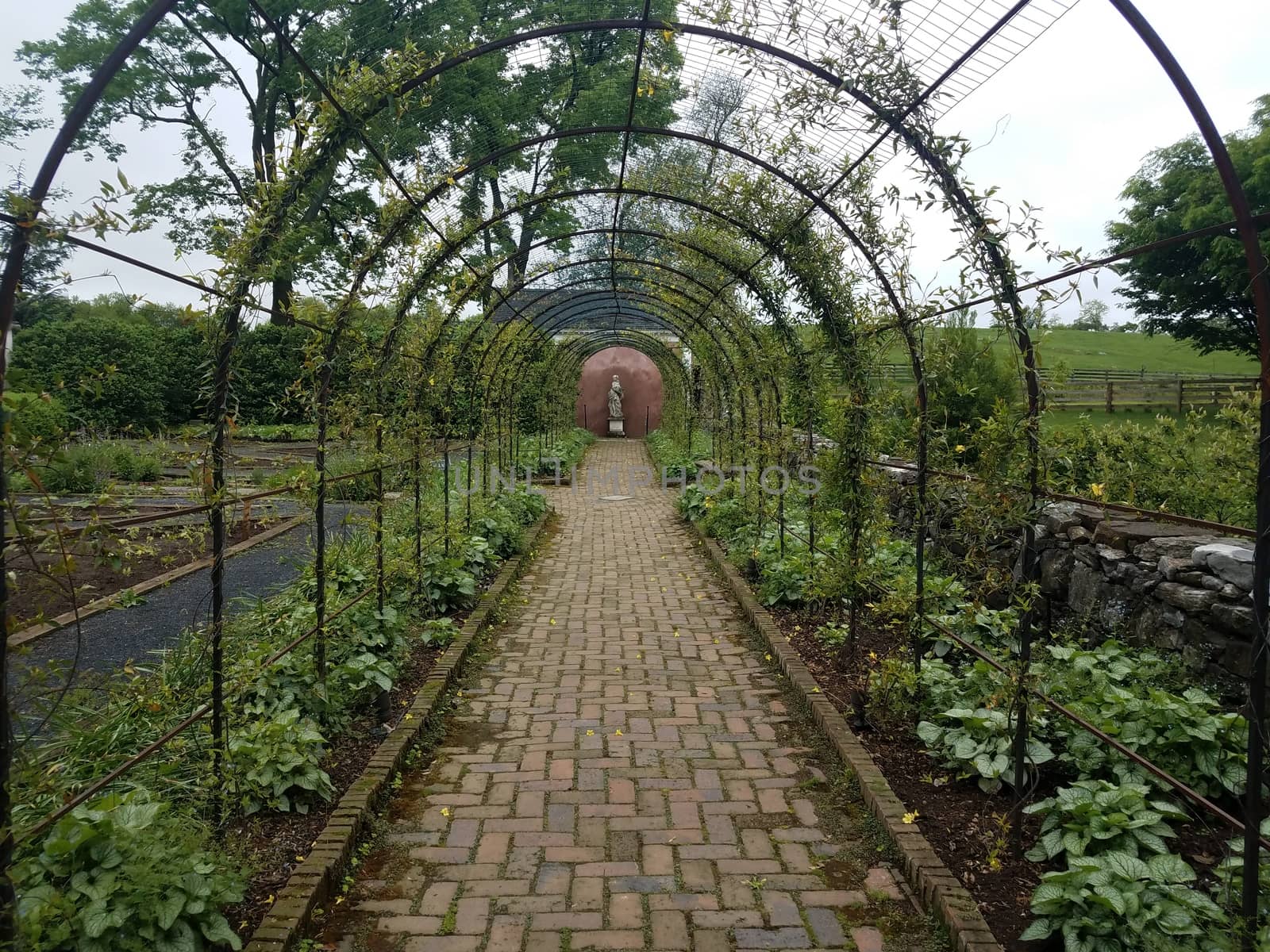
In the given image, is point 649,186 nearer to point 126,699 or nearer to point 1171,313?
point 126,699

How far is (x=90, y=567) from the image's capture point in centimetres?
677

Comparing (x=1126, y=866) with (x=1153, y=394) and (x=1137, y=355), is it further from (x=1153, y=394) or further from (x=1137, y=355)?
(x=1137, y=355)

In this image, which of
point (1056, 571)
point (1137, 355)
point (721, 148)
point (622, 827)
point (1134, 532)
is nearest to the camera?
point (622, 827)

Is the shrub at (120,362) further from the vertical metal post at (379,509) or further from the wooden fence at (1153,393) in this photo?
the wooden fence at (1153,393)

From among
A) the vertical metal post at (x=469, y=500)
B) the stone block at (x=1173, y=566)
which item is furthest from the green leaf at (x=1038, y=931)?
the vertical metal post at (x=469, y=500)

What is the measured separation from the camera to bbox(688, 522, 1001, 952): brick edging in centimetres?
242

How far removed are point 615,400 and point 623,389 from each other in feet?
2.41

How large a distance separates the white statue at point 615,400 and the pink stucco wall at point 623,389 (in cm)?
24

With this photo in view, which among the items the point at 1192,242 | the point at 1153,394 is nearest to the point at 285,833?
the point at 1192,242

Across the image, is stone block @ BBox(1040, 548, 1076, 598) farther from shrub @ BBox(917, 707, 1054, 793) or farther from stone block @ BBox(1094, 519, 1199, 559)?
shrub @ BBox(917, 707, 1054, 793)

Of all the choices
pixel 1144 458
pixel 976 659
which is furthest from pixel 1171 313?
pixel 976 659

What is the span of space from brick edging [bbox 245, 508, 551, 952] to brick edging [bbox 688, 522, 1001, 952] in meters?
2.03

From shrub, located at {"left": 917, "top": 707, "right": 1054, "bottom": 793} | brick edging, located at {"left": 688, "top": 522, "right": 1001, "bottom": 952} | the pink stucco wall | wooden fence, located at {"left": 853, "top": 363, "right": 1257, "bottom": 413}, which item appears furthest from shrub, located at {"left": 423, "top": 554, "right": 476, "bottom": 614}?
the pink stucco wall

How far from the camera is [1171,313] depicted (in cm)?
1773
